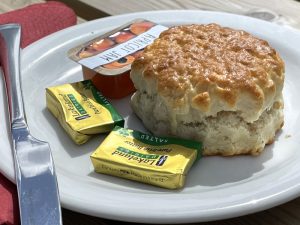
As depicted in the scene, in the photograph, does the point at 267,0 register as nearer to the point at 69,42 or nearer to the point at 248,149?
the point at 69,42

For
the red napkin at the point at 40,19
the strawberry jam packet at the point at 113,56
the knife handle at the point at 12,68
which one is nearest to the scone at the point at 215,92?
the strawberry jam packet at the point at 113,56

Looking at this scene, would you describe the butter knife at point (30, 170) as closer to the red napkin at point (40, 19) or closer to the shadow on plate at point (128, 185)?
the shadow on plate at point (128, 185)

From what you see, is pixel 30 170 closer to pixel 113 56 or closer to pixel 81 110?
pixel 81 110

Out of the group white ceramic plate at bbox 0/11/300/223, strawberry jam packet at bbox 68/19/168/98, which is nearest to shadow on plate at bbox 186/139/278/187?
white ceramic plate at bbox 0/11/300/223

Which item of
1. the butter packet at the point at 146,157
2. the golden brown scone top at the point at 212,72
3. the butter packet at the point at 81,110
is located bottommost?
the butter packet at the point at 81,110

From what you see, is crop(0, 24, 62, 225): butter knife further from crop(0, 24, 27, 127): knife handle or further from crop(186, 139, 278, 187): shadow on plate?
crop(186, 139, 278, 187): shadow on plate

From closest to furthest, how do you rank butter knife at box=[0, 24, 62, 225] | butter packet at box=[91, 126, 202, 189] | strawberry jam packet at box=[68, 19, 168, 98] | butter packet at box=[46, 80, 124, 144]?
butter knife at box=[0, 24, 62, 225] → butter packet at box=[91, 126, 202, 189] → butter packet at box=[46, 80, 124, 144] → strawberry jam packet at box=[68, 19, 168, 98]
